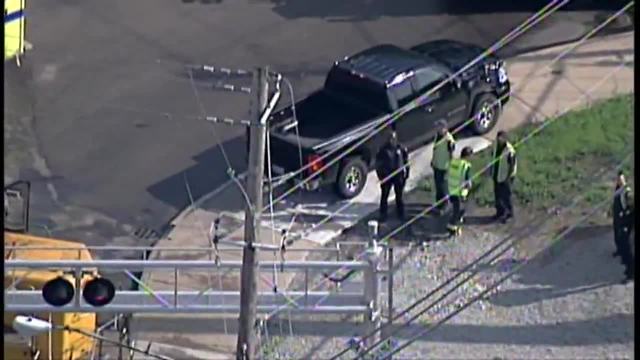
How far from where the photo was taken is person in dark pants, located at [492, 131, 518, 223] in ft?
74.9

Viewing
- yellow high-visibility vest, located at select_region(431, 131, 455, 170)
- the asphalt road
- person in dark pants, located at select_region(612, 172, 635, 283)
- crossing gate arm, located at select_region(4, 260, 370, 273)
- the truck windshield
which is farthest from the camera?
the truck windshield

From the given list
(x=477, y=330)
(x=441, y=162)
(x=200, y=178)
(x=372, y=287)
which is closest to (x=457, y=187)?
(x=441, y=162)

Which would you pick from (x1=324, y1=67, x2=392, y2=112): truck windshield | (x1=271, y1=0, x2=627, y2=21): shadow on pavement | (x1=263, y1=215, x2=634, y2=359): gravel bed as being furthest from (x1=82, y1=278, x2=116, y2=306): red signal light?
(x1=271, y1=0, x2=627, y2=21): shadow on pavement

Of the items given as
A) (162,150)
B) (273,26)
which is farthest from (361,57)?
(273,26)

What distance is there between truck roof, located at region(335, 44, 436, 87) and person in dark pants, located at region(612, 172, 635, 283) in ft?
16.3

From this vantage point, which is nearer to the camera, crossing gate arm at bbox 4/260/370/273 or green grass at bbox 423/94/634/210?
crossing gate arm at bbox 4/260/370/273

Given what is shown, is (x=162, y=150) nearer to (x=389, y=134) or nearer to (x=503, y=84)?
(x=389, y=134)

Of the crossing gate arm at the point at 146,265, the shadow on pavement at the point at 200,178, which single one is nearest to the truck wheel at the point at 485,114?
the shadow on pavement at the point at 200,178

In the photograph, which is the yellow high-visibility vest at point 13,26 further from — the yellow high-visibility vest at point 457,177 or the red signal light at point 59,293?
the red signal light at point 59,293

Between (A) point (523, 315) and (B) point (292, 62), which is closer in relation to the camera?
(A) point (523, 315)

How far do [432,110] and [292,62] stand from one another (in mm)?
4890

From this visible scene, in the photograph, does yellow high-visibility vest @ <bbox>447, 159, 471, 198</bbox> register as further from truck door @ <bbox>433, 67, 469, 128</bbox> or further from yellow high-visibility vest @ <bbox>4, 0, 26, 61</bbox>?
yellow high-visibility vest @ <bbox>4, 0, 26, 61</bbox>

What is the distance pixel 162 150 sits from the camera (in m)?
25.7

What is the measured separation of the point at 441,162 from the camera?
23172 mm
